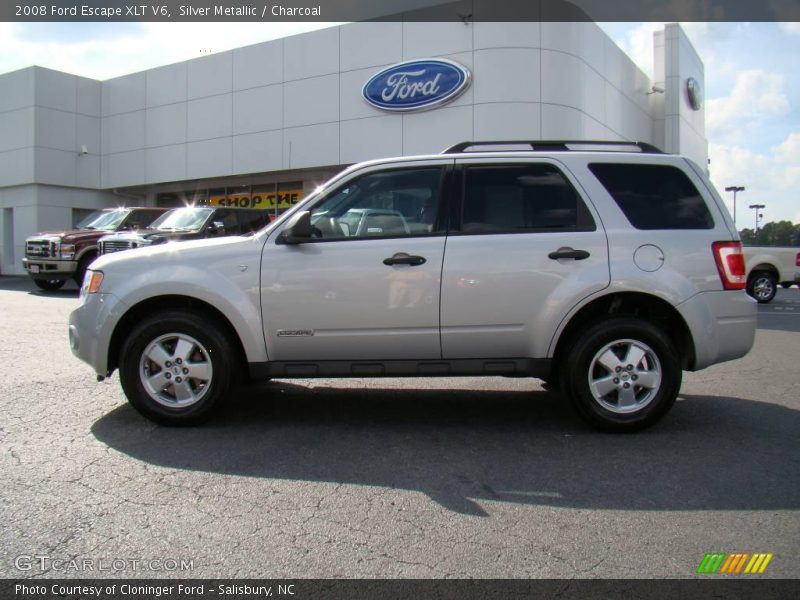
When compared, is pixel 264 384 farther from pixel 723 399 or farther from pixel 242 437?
pixel 723 399

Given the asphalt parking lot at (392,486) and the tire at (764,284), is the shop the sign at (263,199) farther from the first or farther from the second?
the asphalt parking lot at (392,486)

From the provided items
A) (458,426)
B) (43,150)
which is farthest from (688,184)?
(43,150)

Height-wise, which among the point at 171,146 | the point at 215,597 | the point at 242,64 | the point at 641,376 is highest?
the point at 242,64

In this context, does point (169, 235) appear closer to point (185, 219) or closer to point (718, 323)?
point (185, 219)

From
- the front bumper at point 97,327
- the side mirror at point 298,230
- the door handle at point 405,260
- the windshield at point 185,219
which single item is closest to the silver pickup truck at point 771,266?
the windshield at point 185,219

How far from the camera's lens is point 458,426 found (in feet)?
16.3

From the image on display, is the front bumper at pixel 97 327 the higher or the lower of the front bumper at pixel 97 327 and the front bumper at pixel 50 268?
the lower

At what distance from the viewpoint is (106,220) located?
16.6m

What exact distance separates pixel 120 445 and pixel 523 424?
9.43 ft

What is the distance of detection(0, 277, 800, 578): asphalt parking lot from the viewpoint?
9.64ft

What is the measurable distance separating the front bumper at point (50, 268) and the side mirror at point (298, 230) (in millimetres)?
12873

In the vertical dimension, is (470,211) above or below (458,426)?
above

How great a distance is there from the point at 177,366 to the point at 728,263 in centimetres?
401

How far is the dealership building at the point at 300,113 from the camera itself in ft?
59.3
